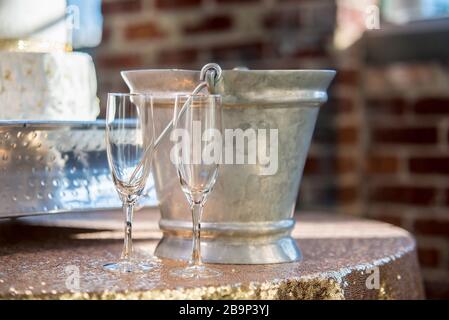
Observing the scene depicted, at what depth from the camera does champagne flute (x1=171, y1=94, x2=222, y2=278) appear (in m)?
0.88

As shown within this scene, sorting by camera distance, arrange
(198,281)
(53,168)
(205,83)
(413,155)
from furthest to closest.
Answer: (413,155), (53,168), (205,83), (198,281)

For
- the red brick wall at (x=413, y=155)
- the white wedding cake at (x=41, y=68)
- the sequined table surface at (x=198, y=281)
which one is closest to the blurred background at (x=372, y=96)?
the red brick wall at (x=413, y=155)

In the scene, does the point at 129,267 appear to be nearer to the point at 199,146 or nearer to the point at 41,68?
the point at 199,146

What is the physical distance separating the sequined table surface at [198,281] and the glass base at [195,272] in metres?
0.01

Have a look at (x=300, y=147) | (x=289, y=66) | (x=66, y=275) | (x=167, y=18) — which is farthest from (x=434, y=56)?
(x=66, y=275)

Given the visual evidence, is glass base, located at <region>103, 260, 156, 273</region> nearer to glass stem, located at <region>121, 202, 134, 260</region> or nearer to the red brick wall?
glass stem, located at <region>121, 202, 134, 260</region>

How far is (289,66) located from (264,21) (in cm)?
14

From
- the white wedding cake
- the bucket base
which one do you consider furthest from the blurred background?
the bucket base

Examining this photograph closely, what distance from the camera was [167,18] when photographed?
239 cm

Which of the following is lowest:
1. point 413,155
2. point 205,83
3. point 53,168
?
point 413,155

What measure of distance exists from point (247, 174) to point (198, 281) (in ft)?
0.59

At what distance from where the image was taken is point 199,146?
0.88m

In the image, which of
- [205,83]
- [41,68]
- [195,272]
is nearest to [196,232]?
[195,272]

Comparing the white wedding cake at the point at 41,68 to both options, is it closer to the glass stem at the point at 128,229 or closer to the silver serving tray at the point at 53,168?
the silver serving tray at the point at 53,168
